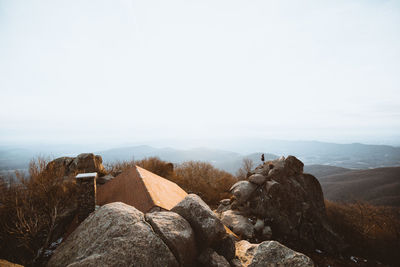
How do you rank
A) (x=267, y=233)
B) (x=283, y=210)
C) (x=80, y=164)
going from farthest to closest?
1. (x=80, y=164)
2. (x=283, y=210)
3. (x=267, y=233)

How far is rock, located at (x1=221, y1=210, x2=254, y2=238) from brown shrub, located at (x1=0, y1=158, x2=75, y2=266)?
9.47 meters

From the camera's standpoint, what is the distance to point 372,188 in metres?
100

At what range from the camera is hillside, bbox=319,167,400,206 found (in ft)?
280

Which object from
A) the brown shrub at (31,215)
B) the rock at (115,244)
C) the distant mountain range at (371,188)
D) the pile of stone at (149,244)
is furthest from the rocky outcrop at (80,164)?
the distant mountain range at (371,188)

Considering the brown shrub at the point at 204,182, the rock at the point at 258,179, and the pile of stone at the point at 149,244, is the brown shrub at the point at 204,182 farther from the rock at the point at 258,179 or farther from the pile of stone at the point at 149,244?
the pile of stone at the point at 149,244

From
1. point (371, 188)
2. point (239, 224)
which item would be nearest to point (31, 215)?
point (239, 224)

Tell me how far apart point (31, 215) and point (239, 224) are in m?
10.9

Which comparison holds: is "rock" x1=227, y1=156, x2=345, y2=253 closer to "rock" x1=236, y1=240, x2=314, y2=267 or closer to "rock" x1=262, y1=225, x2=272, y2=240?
"rock" x1=262, y1=225, x2=272, y2=240

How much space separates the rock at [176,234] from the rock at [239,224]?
6.86 metres

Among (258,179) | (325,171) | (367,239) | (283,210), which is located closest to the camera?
(283,210)

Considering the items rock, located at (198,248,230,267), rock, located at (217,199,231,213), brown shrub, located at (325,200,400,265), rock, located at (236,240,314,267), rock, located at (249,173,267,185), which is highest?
rock, located at (236,240,314,267)

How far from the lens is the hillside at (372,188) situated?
8541cm

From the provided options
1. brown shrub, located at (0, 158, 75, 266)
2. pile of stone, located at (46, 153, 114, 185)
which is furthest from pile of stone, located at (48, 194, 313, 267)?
pile of stone, located at (46, 153, 114, 185)

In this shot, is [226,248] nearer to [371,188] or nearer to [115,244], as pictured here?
[115,244]
